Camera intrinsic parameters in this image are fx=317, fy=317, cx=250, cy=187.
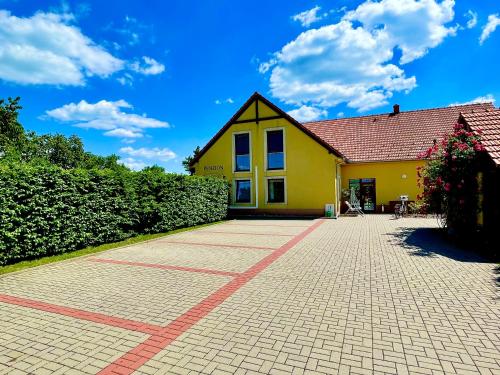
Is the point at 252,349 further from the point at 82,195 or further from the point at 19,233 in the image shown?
the point at 82,195

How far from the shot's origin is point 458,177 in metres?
11.1

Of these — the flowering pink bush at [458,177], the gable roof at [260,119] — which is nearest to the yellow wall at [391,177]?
the gable roof at [260,119]

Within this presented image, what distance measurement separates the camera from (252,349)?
12.8 ft

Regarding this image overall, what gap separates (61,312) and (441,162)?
498 inches

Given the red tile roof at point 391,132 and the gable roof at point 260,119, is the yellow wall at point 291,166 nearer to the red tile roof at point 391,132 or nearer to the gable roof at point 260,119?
the gable roof at point 260,119

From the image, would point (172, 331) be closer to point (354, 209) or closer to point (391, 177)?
point (354, 209)

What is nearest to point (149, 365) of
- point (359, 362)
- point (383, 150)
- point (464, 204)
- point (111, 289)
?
point (359, 362)

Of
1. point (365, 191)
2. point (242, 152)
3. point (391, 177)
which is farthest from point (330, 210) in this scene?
point (242, 152)

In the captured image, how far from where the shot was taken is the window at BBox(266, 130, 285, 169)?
834 inches

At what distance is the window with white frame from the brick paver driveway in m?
13.0

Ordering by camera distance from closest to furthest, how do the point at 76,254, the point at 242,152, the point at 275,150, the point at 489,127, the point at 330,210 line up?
the point at 76,254 < the point at 489,127 < the point at 330,210 < the point at 275,150 < the point at 242,152

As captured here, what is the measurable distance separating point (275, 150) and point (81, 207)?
13402 millimetres

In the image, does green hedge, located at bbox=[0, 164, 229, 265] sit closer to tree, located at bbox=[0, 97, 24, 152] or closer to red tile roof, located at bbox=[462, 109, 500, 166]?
red tile roof, located at bbox=[462, 109, 500, 166]

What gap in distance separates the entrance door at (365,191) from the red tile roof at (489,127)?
34.0 feet
